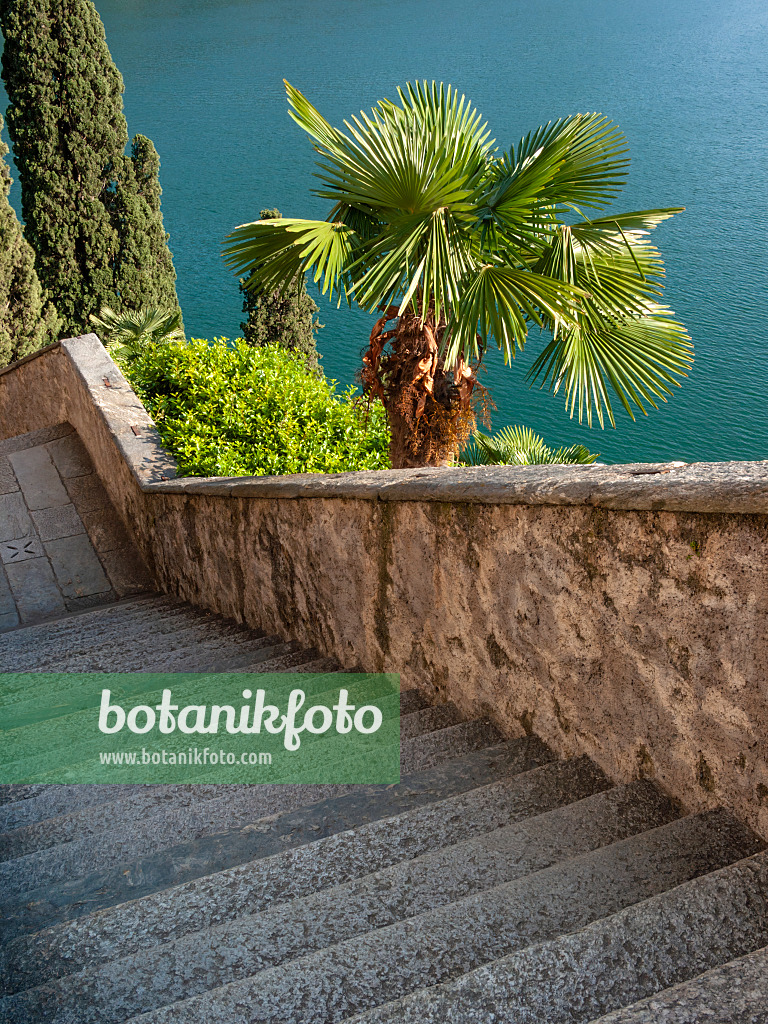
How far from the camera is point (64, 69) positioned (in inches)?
625

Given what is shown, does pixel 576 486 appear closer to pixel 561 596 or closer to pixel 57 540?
pixel 561 596

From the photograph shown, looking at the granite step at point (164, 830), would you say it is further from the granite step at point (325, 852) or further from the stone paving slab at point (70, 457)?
the stone paving slab at point (70, 457)

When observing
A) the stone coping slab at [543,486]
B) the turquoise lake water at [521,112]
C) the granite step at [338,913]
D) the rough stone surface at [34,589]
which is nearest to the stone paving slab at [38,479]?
the rough stone surface at [34,589]

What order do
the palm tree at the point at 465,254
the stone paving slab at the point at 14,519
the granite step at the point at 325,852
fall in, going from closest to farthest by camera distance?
the granite step at the point at 325,852
the palm tree at the point at 465,254
the stone paving slab at the point at 14,519

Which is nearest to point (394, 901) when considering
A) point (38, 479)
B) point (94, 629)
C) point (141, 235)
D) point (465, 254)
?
point (94, 629)

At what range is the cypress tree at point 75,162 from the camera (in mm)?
15609

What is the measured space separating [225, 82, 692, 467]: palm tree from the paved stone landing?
2080 mm

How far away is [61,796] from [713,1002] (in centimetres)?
→ 185

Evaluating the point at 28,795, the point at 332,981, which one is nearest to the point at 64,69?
the point at 28,795

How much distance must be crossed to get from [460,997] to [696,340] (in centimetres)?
2679

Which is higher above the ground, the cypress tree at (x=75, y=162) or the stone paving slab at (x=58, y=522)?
the cypress tree at (x=75, y=162)

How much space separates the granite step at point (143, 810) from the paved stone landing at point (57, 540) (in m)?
3.25

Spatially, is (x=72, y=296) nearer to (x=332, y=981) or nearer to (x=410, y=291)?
(x=410, y=291)

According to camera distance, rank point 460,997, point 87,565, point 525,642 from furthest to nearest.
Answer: point 87,565 → point 525,642 → point 460,997
